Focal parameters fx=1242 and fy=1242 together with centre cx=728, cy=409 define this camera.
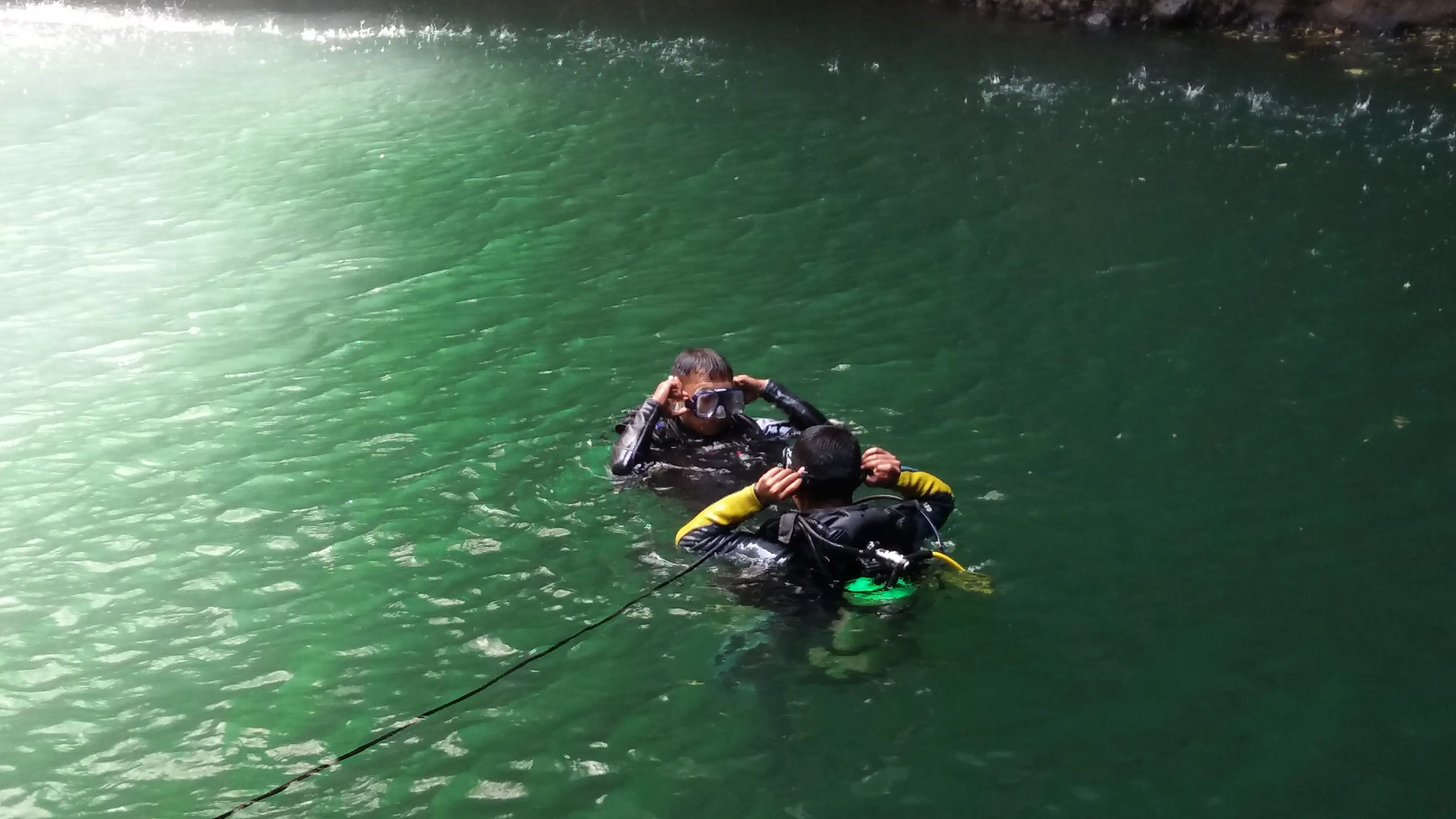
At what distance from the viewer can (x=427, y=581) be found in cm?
601

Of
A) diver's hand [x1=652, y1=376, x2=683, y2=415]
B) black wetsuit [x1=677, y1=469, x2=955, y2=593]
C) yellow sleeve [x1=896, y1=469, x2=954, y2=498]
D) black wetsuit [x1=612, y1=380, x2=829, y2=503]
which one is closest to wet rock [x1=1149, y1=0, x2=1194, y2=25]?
black wetsuit [x1=612, y1=380, x2=829, y2=503]

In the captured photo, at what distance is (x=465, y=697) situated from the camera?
5145 millimetres

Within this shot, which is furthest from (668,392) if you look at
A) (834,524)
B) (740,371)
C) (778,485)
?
(740,371)

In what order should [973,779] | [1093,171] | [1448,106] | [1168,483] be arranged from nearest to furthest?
[973,779], [1168,483], [1093,171], [1448,106]

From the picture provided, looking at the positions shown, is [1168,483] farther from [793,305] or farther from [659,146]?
[659,146]

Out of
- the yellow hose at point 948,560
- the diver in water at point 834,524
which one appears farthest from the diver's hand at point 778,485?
the yellow hose at point 948,560

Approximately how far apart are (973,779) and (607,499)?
8.80 ft

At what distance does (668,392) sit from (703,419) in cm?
23

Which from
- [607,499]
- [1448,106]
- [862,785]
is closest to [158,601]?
[607,499]

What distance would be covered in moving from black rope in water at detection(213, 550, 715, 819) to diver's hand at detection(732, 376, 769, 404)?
1.00 meters

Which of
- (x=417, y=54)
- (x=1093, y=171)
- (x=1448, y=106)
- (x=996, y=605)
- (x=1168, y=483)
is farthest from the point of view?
(x=417, y=54)

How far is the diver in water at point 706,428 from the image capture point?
20.8 feet

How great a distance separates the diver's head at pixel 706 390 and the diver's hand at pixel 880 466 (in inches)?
42.6

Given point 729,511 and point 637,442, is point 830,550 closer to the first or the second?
point 729,511
